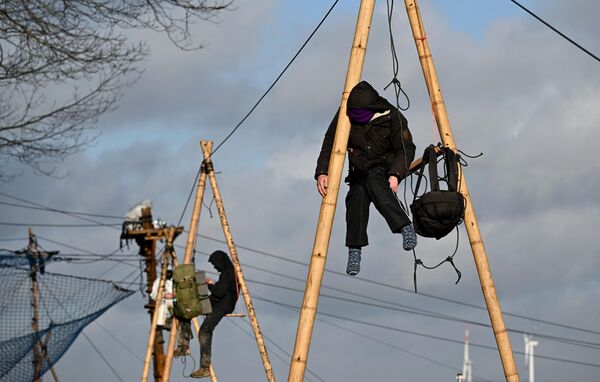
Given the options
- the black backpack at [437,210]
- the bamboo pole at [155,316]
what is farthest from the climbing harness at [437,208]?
the bamboo pole at [155,316]

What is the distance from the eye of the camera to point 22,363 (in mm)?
22781

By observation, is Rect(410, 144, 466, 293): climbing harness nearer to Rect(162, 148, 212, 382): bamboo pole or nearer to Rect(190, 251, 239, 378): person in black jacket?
Rect(190, 251, 239, 378): person in black jacket

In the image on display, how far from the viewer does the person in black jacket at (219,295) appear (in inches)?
755

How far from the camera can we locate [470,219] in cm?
941

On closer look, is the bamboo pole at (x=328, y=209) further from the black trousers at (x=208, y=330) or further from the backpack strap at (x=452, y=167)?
the black trousers at (x=208, y=330)

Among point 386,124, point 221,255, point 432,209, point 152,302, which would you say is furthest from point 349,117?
point 152,302

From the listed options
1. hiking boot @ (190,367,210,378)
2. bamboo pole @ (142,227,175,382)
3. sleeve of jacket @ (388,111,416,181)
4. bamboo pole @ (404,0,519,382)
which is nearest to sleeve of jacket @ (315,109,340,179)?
sleeve of jacket @ (388,111,416,181)

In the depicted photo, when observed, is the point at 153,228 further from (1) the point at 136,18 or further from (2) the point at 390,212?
(2) the point at 390,212

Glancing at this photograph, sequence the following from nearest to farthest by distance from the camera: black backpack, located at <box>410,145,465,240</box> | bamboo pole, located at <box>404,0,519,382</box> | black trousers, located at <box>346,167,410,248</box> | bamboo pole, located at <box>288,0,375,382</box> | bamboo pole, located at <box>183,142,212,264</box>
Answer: bamboo pole, located at <box>288,0,375,382</box>, black backpack, located at <box>410,145,465,240</box>, black trousers, located at <box>346,167,410,248</box>, bamboo pole, located at <box>404,0,519,382</box>, bamboo pole, located at <box>183,142,212,264</box>

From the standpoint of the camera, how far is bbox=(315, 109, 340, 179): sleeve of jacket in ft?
29.8

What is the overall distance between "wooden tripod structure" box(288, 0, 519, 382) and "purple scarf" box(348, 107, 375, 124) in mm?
61

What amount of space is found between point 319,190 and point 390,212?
22.1 inches

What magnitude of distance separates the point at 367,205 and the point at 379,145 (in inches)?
18.4

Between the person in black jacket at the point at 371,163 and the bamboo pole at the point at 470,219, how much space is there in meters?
0.48
